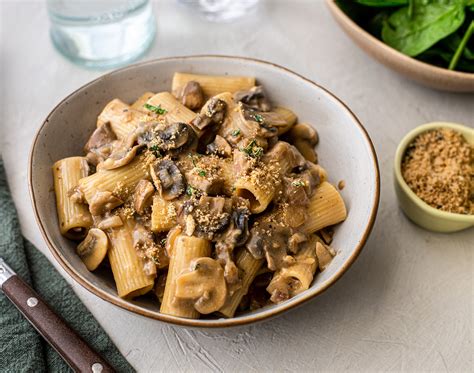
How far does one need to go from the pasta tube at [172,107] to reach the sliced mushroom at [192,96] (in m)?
0.03

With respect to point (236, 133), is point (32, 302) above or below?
below

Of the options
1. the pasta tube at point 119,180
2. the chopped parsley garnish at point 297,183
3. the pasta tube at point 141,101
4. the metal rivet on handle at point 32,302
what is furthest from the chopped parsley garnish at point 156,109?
the metal rivet on handle at point 32,302

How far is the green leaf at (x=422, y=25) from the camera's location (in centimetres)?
250

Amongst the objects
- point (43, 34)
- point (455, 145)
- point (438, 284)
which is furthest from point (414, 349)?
point (43, 34)

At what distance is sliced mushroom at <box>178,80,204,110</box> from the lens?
2172mm

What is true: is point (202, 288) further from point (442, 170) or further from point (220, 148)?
point (442, 170)

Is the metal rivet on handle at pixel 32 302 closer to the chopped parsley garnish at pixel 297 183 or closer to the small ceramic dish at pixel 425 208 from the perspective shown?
the chopped parsley garnish at pixel 297 183

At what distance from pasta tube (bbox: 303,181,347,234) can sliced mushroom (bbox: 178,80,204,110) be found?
0.56 metres

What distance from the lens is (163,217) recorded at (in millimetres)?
1825

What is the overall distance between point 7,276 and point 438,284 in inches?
59.4

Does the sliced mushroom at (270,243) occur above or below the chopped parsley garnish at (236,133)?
below

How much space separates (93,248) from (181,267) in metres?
0.31

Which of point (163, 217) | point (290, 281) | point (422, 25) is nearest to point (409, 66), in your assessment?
point (422, 25)

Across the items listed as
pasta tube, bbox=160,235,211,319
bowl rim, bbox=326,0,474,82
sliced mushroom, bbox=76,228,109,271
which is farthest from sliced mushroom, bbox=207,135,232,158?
bowl rim, bbox=326,0,474,82
